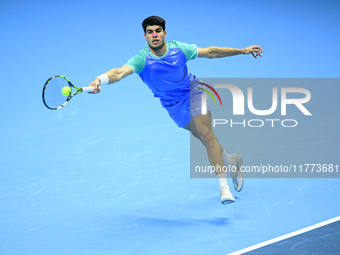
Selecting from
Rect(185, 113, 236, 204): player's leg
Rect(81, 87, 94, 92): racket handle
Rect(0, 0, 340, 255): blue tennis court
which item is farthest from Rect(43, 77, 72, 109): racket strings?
Rect(185, 113, 236, 204): player's leg

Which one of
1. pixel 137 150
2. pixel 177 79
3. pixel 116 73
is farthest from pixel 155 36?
pixel 137 150

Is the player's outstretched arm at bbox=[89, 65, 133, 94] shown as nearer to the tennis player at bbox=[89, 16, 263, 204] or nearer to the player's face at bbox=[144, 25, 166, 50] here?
the tennis player at bbox=[89, 16, 263, 204]

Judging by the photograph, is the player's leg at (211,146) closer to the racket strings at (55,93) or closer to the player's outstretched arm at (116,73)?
the player's outstretched arm at (116,73)

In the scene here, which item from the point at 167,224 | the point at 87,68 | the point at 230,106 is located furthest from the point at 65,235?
the point at 87,68

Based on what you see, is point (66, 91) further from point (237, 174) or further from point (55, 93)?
→ point (237, 174)

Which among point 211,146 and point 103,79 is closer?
point 103,79

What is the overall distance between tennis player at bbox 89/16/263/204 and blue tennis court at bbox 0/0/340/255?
22.0 inches

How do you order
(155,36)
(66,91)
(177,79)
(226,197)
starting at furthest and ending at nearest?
1. (177,79)
2. (155,36)
3. (226,197)
4. (66,91)

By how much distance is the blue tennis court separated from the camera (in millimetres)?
3961

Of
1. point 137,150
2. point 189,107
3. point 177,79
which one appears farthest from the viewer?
point 137,150

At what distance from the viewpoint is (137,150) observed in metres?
5.92

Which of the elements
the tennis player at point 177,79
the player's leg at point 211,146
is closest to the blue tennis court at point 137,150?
the player's leg at point 211,146

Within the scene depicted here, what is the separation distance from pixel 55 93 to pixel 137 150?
224cm

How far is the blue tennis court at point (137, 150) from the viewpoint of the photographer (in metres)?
3.96
